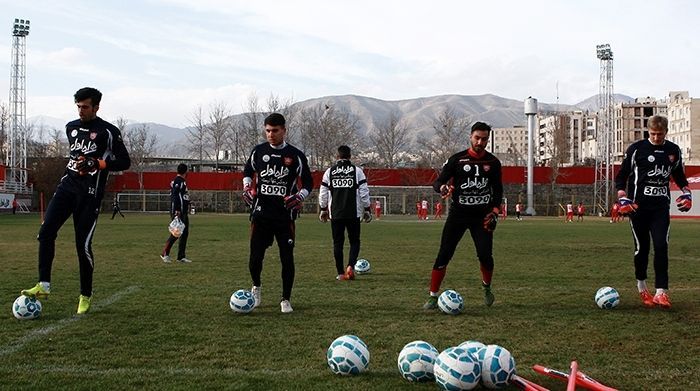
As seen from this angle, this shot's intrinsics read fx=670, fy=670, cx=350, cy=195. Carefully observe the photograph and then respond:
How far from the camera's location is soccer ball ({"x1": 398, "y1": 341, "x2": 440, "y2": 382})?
15.4 ft

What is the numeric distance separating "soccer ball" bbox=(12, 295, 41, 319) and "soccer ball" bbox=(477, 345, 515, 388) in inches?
187

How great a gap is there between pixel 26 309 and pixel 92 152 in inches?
70.9

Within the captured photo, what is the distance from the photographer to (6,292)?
887 centimetres

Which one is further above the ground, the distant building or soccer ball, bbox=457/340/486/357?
the distant building

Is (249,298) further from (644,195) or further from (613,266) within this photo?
(613,266)

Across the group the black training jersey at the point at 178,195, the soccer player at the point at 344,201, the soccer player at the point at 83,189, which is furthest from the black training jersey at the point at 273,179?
the black training jersey at the point at 178,195

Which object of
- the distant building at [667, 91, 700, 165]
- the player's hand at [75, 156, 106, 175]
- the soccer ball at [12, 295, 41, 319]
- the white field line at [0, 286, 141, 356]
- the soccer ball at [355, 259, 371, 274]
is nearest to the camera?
the white field line at [0, 286, 141, 356]

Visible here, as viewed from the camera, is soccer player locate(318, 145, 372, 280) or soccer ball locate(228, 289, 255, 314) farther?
soccer player locate(318, 145, 372, 280)

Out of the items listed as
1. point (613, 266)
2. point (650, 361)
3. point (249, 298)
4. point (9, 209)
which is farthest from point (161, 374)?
point (9, 209)

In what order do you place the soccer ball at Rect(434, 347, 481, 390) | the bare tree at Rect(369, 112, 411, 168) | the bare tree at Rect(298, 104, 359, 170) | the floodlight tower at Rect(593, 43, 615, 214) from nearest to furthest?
the soccer ball at Rect(434, 347, 481, 390), the floodlight tower at Rect(593, 43, 615, 214), the bare tree at Rect(298, 104, 359, 170), the bare tree at Rect(369, 112, 411, 168)

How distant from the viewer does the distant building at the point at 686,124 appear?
120 metres

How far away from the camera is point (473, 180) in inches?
310

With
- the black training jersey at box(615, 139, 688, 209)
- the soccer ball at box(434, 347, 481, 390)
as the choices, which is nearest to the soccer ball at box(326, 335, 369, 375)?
the soccer ball at box(434, 347, 481, 390)

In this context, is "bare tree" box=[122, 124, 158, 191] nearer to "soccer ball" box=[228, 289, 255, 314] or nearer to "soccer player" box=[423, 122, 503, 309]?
"soccer ball" box=[228, 289, 255, 314]
